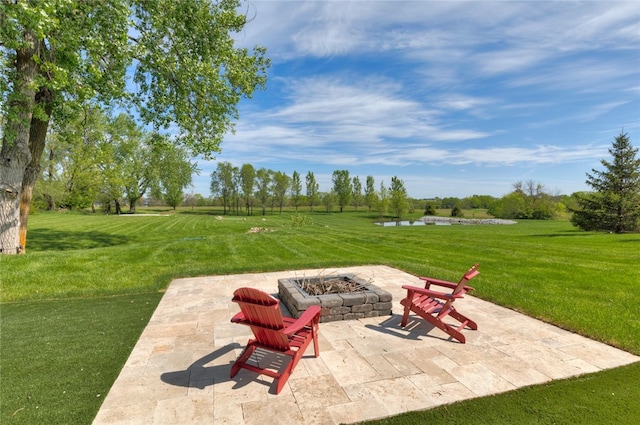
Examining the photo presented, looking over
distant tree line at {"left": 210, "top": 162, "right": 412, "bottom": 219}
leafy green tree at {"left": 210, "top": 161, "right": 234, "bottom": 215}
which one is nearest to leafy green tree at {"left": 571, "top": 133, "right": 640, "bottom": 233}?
distant tree line at {"left": 210, "top": 162, "right": 412, "bottom": 219}

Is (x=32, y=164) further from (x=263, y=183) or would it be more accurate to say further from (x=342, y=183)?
(x=342, y=183)

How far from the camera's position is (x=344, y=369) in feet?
12.9

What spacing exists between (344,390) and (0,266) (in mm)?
10094

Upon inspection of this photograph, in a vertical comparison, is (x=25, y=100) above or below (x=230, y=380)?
above

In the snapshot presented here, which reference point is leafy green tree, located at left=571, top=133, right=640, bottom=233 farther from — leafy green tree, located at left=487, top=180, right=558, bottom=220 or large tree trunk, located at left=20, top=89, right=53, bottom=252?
large tree trunk, located at left=20, top=89, right=53, bottom=252

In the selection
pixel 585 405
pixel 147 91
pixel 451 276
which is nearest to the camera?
pixel 585 405

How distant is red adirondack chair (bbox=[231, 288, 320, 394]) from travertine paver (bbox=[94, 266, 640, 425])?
166 mm

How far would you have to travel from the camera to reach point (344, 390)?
3.48 m

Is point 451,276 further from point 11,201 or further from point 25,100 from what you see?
point 11,201

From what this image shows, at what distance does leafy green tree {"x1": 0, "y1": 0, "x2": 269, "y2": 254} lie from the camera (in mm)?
7805

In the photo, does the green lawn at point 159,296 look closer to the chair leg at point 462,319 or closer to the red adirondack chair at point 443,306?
the red adirondack chair at point 443,306

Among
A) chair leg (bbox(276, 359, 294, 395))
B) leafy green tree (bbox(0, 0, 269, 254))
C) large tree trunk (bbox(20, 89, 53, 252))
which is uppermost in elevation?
leafy green tree (bbox(0, 0, 269, 254))

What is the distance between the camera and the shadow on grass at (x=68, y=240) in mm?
14102

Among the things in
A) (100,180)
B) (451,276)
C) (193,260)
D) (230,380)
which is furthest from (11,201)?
(100,180)
